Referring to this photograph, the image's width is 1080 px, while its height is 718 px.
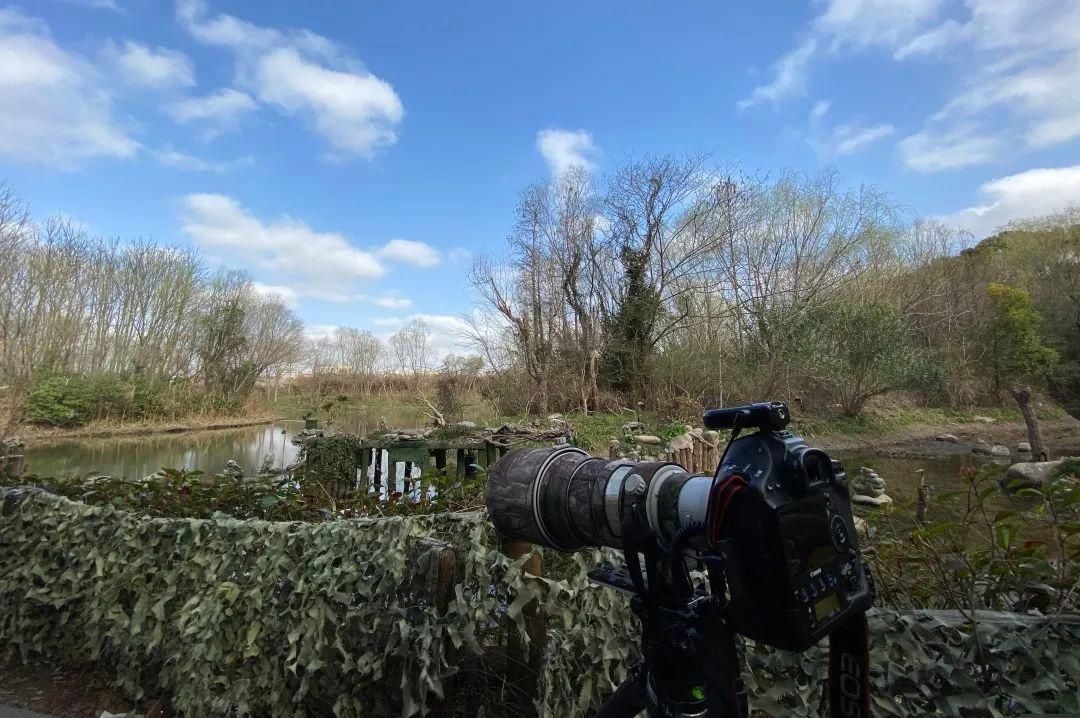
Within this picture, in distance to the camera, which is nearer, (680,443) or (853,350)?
(680,443)

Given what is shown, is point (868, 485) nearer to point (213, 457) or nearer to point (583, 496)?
point (583, 496)

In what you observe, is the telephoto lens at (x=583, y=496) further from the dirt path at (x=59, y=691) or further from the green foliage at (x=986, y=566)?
the dirt path at (x=59, y=691)

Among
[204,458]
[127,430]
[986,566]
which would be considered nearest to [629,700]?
[986,566]

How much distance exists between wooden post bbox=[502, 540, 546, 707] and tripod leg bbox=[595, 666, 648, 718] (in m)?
0.67

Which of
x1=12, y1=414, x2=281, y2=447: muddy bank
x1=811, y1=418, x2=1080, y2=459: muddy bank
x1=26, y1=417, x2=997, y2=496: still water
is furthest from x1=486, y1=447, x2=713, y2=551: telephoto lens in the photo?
x1=12, y1=414, x2=281, y2=447: muddy bank

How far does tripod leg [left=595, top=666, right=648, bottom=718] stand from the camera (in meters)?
0.94

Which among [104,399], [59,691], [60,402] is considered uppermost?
[104,399]

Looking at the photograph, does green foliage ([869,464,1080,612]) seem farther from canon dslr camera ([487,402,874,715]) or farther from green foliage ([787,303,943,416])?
green foliage ([787,303,943,416])

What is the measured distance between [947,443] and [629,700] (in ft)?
55.7

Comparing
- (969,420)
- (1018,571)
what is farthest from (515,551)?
(969,420)

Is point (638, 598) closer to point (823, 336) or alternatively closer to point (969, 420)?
point (823, 336)

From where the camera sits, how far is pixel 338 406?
20594mm

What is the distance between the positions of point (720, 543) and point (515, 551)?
1.13 meters

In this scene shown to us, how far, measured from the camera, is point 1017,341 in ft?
56.5
